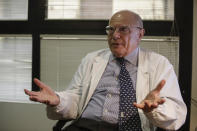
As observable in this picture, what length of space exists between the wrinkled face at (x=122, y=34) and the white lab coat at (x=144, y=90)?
0.46ft

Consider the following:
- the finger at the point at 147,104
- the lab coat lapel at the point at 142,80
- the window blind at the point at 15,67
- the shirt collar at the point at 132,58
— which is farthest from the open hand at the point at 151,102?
the window blind at the point at 15,67

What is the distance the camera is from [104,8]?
220 cm

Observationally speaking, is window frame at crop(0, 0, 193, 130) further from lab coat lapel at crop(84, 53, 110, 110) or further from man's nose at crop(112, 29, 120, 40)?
man's nose at crop(112, 29, 120, 40)

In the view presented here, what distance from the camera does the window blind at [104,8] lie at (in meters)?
2.13

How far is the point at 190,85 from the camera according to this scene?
81.8 inches

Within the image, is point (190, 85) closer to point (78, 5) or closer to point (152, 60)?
point (152, 60)

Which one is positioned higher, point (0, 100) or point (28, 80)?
point (28, 80)

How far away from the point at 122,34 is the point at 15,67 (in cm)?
143

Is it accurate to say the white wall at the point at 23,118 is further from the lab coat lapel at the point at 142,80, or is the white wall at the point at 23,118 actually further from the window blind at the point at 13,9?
the lab coat lapel at the point at 142,80

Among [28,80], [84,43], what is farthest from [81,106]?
[28,80]

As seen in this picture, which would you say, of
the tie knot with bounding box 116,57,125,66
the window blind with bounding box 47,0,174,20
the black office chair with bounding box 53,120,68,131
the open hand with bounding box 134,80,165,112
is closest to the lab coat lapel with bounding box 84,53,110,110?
the tie knot with bounding box 116,57,125,66

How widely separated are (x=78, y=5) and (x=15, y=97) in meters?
1.24

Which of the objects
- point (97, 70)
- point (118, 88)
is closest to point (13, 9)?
point (97, 70)

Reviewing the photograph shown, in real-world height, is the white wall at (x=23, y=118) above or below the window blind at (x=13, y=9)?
below
